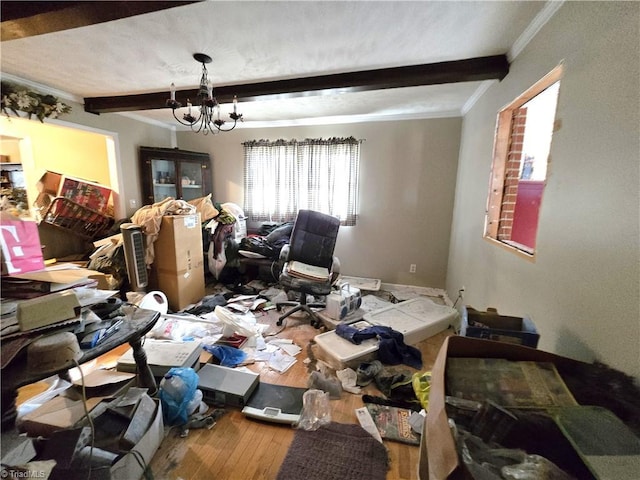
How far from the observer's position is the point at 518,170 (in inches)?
74.3

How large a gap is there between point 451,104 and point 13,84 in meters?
4.22

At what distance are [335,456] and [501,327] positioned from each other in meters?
1.02

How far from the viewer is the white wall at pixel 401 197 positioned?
3199 millimetres

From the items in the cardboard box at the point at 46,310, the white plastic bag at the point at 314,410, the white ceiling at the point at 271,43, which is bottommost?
the white plastic bag at the point at 314,410

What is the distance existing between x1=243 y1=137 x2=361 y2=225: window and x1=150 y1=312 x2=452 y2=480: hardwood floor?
99.9 inches

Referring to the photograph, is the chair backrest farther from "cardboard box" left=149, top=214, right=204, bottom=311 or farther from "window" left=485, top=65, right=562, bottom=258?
"window" left=485, top=65, right=562, bottom=258

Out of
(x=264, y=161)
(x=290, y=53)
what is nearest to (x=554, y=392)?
(x=290, y=53)

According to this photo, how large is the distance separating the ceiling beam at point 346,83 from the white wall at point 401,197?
1.22 m

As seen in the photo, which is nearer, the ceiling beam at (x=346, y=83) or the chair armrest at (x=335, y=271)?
the ceiling beam at (x=346, y=83)

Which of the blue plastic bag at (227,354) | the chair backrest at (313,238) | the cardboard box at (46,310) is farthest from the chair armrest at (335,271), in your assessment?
the cardboard box at (46,310)

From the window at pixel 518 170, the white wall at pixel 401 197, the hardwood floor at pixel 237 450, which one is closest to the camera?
the hardwood floor at pixel 237 450

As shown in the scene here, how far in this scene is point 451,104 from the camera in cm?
281

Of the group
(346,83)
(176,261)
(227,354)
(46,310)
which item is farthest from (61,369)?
(346,83)

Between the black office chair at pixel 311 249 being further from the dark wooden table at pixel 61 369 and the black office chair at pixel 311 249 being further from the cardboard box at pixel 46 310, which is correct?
the cardboard box at pixel 46 310
